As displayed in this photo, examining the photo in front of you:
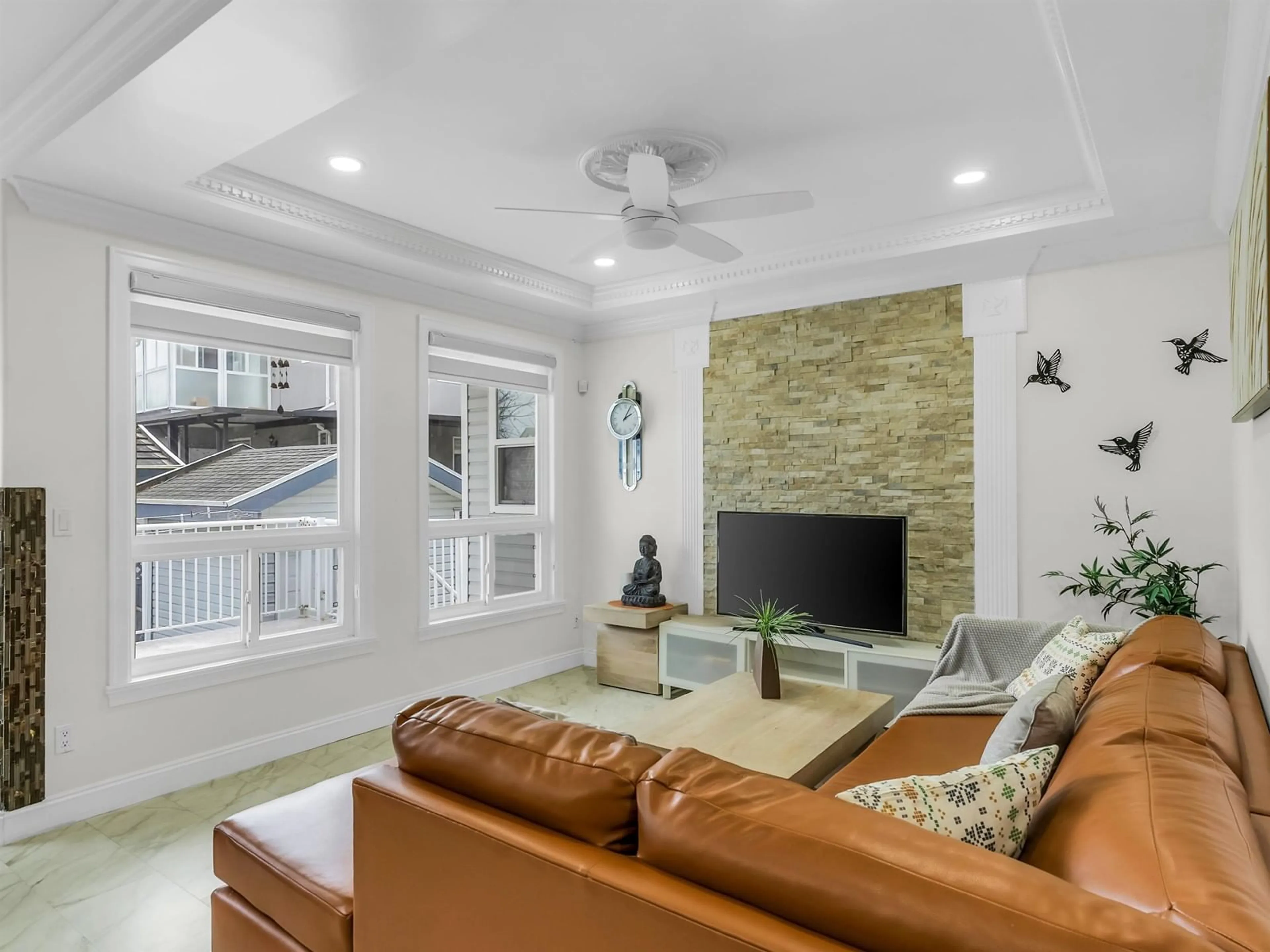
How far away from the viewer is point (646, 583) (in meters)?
4.91

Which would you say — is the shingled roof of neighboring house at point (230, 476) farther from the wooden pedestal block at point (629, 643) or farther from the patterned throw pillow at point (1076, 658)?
the patterned throw pillow at point (1076, 658)

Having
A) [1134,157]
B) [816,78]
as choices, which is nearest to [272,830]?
[816,78]

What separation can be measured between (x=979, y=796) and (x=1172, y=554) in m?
2.97

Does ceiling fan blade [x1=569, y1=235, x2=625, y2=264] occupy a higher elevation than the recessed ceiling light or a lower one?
lower

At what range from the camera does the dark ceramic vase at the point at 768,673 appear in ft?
10.4

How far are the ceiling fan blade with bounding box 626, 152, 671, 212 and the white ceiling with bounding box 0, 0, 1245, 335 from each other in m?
0.16

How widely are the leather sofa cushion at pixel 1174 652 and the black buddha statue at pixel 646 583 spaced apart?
9.22 ft

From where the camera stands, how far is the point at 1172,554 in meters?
3.51

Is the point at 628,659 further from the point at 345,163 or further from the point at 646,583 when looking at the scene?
the point at 345,163

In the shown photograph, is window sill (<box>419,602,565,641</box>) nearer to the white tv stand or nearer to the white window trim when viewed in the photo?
the white window trim

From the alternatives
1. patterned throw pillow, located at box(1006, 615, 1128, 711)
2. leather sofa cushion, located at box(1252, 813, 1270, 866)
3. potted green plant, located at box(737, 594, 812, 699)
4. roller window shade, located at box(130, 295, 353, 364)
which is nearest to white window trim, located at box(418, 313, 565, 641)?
roller window shade, located at box(130, 295, 353, 364)

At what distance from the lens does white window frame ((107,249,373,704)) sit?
10.2ft

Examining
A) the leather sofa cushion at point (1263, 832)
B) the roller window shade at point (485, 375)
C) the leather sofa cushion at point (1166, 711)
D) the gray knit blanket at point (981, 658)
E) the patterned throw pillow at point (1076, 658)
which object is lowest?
the gray knit blanket at point (981, 658)

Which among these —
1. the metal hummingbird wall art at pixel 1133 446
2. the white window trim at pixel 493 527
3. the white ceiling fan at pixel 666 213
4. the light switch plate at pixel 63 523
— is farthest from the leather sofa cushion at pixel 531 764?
the metal hummingbird wall art at pixel 1133 446
